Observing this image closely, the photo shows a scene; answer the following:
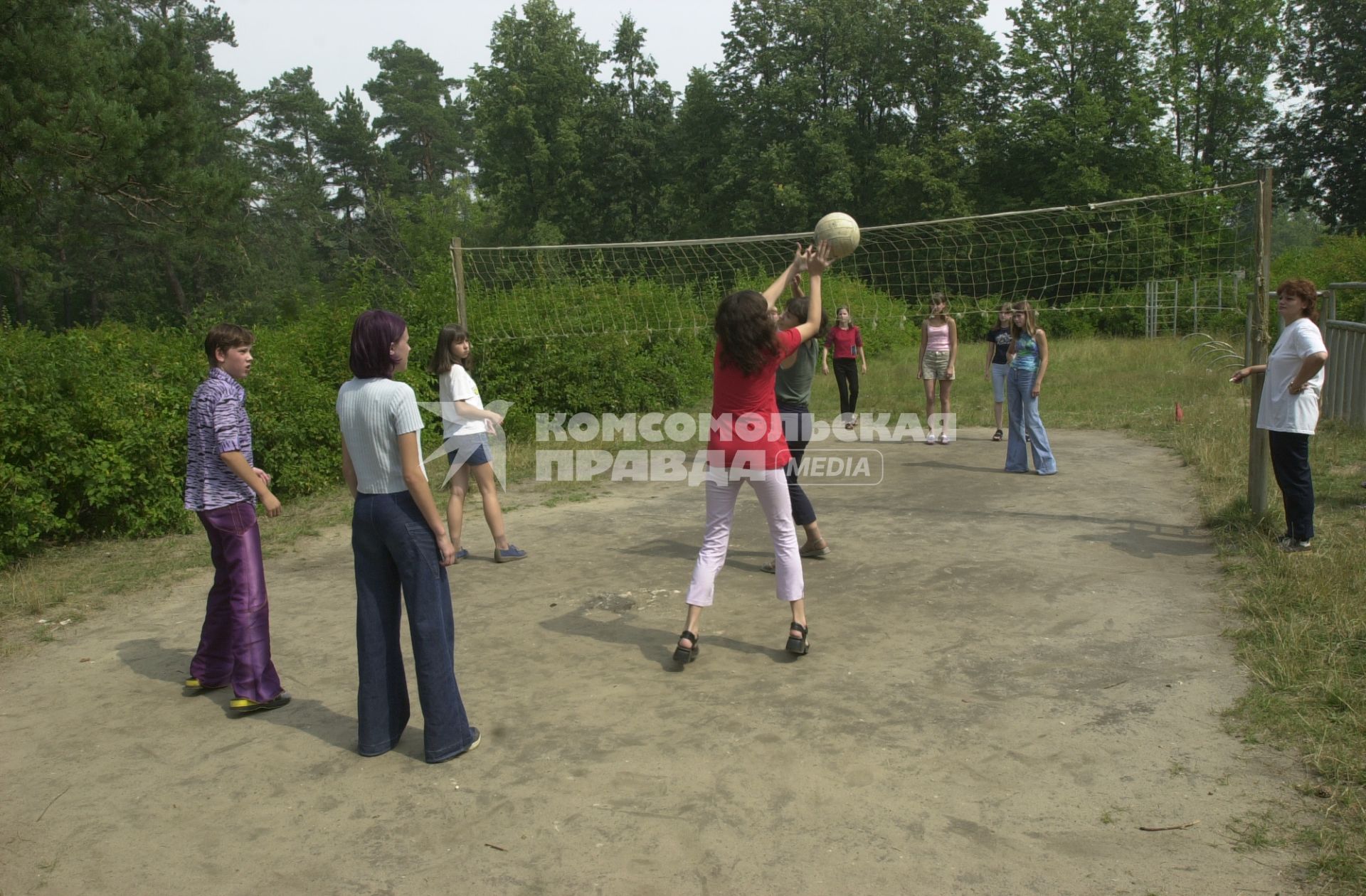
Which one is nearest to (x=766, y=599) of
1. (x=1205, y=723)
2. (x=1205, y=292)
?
(x=1205, y=723)

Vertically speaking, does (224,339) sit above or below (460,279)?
below

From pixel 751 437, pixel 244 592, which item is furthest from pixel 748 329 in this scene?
pixel 244 592

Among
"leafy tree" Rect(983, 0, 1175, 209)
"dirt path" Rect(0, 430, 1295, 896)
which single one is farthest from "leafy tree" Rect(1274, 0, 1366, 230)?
"dirt path" Rect(0, 430, 1295, 896)

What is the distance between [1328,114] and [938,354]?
35.6 meters

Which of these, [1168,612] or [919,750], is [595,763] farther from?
[1168,612]

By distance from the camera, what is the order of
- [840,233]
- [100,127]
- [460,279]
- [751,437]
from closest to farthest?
[751,437], [840,233], [460,279], [100,127]

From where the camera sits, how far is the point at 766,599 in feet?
19.3

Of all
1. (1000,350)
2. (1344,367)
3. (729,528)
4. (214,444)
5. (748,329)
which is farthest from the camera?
(1344,367)

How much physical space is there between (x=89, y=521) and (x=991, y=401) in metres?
11.6

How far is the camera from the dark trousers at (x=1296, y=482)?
6.02m

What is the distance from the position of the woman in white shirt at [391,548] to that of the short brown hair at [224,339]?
0.93m

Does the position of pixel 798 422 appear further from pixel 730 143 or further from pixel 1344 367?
pixel 730 143

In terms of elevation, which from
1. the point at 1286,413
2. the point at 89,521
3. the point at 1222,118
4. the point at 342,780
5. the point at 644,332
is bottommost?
the point at 342,780

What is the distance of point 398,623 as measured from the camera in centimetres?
404
